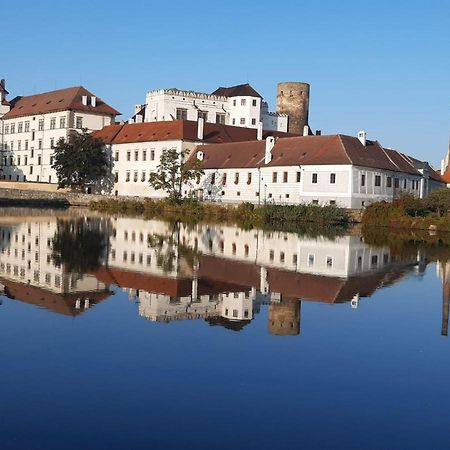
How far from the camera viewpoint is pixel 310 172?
50.8m

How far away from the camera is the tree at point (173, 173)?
58.1 m

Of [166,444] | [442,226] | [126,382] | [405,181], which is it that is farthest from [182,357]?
[405,181]

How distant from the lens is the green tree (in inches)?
1735

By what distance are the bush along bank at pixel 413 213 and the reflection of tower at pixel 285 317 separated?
31.5m

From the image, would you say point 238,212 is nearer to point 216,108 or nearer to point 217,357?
point 216,108

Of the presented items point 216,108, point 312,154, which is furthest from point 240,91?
point 312,154

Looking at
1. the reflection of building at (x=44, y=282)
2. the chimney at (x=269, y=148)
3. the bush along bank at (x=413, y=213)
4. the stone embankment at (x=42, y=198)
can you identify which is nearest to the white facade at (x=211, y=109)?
the stone embankment at (x=42, y=198)

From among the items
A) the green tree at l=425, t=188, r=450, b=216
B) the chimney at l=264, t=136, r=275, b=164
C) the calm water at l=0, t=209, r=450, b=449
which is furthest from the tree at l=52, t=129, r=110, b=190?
the calm water at l=0, t=209, r=450, b=449

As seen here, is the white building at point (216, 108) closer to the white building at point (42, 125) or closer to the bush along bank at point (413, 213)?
the white building at point (42, 125)

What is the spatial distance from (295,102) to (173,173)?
29243mm

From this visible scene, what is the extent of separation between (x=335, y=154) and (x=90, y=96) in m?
39.2

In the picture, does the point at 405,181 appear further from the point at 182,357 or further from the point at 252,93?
Result: the point at 182,357

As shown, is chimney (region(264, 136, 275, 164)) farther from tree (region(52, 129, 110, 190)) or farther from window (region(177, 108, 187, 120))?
window (region(177, 108, 187, 120))

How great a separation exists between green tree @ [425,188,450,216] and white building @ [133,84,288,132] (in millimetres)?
36958
